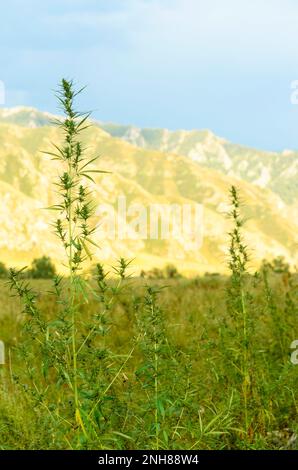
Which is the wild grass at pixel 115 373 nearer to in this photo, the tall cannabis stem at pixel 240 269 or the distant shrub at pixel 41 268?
the tall cannabis stem at pixel 240 269

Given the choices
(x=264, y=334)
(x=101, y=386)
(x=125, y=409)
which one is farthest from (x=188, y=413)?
(x=264, y=334)

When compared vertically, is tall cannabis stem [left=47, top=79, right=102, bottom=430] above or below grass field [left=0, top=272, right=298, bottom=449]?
above

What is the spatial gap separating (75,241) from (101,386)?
0.96 m

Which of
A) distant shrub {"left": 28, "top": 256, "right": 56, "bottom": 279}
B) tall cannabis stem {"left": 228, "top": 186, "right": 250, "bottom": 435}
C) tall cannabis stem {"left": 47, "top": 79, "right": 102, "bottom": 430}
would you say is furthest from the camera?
distant shrub {"left": 28, "top": 256, "right": 56, "bottom": 279}

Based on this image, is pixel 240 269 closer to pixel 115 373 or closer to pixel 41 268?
pixel 115 373

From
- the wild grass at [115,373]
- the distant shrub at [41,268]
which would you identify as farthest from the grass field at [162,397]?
the distant shrub at [41,268]

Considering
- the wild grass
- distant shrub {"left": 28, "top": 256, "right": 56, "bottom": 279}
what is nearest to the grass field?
the wild grass

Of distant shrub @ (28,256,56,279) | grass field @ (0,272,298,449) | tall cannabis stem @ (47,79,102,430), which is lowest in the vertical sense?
distant shrub @ (28,256,56,279)

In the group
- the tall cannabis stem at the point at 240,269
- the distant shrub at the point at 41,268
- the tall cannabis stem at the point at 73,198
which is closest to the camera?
the tall cannabis stem at the point at 73,198

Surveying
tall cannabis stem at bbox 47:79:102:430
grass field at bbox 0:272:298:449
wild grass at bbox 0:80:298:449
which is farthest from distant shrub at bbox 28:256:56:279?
tall cannabis stem at bbox 47:79:102:430

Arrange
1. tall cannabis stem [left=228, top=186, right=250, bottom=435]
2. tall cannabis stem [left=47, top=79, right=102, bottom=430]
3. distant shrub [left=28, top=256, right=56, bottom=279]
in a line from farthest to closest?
distant shrub [left=28, top=256, right=56, bottom=279], tall cannabis stem [left=228, top=186, right=250, bottom=435], tall cannabis stem [left=47, top=79, right=102, bottom=430]

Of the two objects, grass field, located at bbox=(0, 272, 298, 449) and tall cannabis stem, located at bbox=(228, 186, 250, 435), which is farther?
tall cannabis stem, located at bbox=(228, 186, 250, 435)

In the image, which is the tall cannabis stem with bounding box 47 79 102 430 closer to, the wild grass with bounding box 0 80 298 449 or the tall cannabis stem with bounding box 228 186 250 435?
the wild grass with bounding box 0 80 298 449
